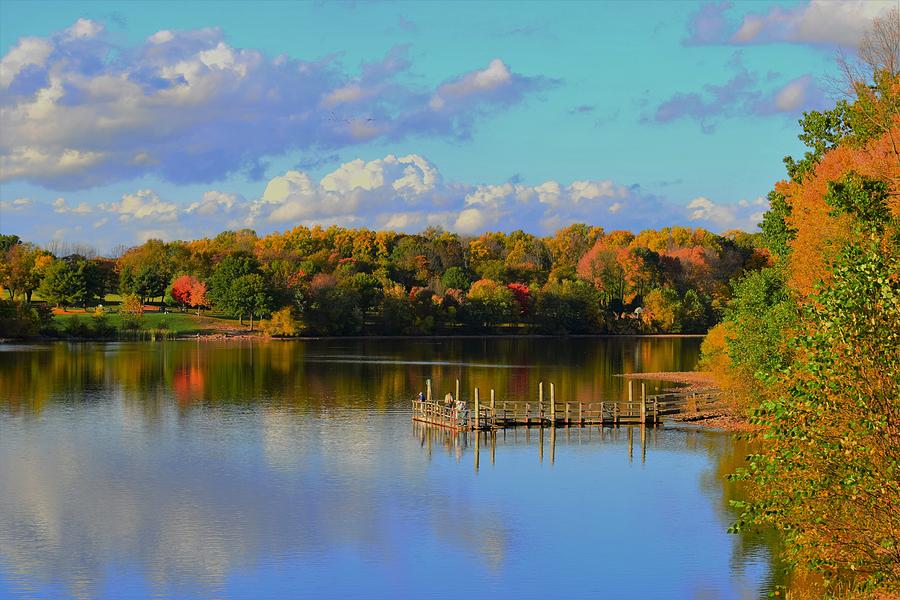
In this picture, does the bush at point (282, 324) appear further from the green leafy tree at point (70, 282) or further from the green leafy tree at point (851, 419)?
the green leafy tree at point (851, 419)

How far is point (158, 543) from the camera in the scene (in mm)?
29531

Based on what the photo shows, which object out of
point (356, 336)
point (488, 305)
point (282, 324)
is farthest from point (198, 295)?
point (488, 305)

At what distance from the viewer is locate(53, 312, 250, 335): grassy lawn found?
12362cm

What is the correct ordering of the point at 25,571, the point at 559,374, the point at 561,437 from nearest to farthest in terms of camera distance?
the point at 25,571 < the point at 561,437 < the point at 559,374

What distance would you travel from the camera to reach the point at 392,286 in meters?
139

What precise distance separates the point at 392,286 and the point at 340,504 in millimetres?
104525

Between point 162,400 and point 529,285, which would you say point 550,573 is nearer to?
point 162,400

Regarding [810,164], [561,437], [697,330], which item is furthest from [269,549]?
[697,330]

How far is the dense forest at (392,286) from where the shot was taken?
126188 mm

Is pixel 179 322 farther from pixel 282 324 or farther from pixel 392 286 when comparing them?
pixel 392 286

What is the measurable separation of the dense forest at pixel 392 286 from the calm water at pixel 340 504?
63614mm

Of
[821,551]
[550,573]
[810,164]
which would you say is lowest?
[550,573]

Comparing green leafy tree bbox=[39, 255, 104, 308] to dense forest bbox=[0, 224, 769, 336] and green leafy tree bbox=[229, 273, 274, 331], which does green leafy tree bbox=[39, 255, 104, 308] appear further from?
green leafy tree bbox=[229, 273, 274, 331]

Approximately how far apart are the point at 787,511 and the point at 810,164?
35850 millimetres
